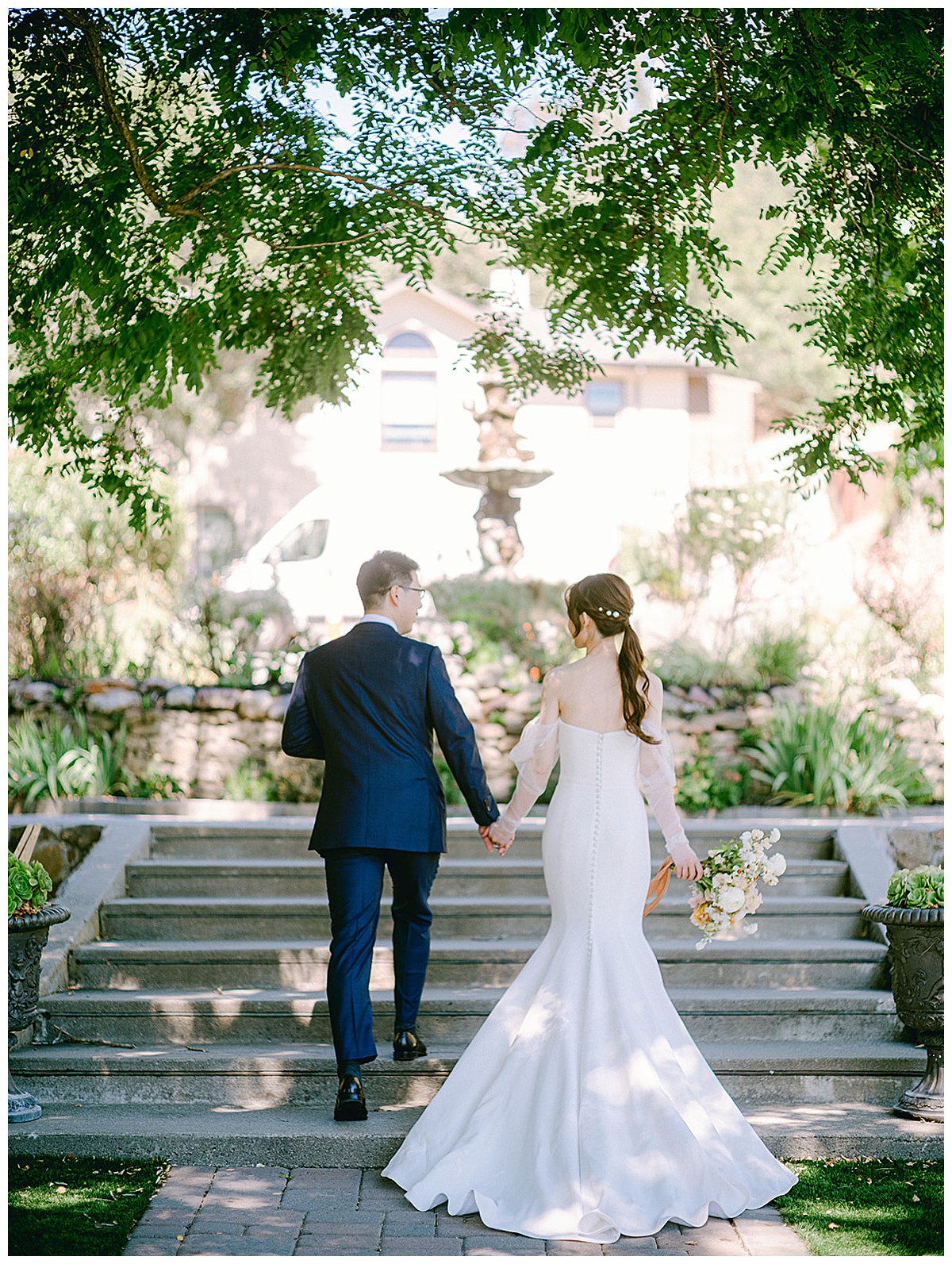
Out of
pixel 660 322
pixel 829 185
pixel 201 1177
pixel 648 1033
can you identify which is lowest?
pixel 201 1177

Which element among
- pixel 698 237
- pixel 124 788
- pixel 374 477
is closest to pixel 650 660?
pixel 124 788

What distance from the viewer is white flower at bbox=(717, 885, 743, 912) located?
491 centimetres

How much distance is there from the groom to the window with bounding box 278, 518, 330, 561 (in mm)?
12247

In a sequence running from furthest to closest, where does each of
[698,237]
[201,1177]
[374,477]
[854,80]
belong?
[374,477]
[698,237]
[854,80]
[201,1177]

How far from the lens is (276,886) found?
7176 millimetres

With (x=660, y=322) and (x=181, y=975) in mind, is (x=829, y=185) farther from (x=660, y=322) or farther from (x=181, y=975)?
(x=181, y=975)

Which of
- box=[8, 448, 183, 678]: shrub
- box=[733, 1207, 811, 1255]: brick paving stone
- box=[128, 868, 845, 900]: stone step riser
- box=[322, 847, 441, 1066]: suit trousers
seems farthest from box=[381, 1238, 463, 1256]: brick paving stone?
box=[8, 448, 183, 678]: shrub

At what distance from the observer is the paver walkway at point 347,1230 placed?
411 centimetres

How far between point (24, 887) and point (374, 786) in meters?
1.55

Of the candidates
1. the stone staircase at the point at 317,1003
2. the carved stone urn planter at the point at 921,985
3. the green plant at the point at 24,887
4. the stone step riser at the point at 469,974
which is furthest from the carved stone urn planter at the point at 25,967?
the carved stone urn planter at the point at 921,985

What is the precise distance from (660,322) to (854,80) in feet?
4.78

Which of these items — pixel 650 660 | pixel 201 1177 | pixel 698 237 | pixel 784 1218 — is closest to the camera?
pixel 784 1218

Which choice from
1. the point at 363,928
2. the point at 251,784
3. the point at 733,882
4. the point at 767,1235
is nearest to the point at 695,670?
the point at 251,784

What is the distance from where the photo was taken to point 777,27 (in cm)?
519
